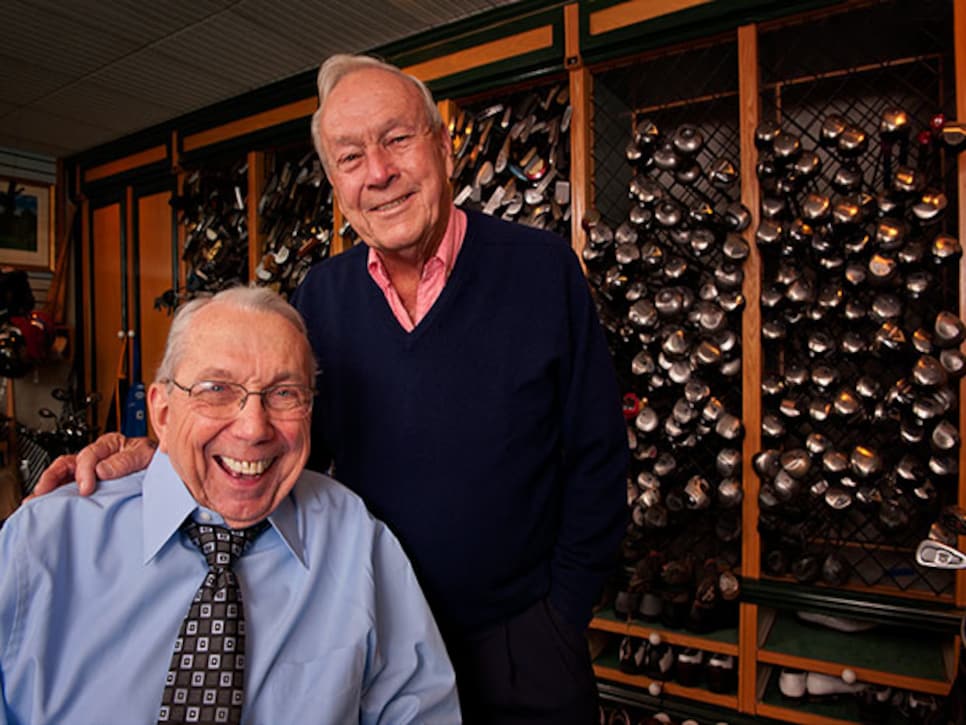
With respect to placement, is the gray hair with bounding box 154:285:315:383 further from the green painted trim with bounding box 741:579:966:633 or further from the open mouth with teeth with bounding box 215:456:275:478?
the green painted trim with bounding box 741:579:966:633

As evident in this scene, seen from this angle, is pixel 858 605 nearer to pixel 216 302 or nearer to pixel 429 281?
pixel 429 281

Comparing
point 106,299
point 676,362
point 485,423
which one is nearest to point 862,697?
point 676,362

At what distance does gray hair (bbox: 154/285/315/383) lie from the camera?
4.26ft

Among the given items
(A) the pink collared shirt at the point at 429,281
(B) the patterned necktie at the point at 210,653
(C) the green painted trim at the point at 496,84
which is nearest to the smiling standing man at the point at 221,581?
(B) the patterned necktie at the point at 210,653

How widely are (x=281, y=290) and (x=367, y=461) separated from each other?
3.27 m

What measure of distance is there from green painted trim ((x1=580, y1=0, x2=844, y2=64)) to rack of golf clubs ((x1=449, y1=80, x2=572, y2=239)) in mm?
359

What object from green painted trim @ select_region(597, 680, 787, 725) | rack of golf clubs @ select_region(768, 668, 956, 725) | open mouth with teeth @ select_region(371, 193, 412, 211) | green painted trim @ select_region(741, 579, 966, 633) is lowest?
green painted trim @ select_region(597, 680, 787, 725)

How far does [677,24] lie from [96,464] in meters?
2.81

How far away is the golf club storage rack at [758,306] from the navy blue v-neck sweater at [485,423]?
143cm

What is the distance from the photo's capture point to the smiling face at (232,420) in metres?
1.28

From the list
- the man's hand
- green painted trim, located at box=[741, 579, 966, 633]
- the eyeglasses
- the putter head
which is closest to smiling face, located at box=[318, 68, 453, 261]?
the eyeglasses

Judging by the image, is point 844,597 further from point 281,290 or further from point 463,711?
point 281,290

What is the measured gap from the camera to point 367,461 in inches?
64.6

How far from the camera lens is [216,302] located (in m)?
1.32
